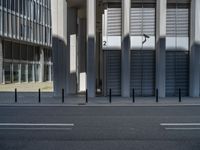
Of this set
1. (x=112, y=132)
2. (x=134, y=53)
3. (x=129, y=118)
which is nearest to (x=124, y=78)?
(x=134, y=53)

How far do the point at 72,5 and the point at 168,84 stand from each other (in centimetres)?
1040

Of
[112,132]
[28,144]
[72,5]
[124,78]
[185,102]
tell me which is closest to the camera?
[28,144]

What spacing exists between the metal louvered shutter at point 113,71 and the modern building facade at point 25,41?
22324 millimetres

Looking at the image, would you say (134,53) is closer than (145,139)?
No

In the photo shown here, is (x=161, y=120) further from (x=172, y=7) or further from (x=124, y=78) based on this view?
(x=172, y=7)

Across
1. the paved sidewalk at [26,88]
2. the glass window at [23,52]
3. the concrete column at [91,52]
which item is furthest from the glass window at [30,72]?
the concrete column at [91,52]

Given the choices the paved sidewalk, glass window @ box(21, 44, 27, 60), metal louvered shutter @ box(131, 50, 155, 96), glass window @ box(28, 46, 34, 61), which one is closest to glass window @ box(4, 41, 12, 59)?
glass window @ box(21, 44, 27, 60)

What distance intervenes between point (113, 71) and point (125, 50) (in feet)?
6.50

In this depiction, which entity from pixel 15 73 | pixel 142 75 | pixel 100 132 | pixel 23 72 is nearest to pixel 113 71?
pixel 142 75

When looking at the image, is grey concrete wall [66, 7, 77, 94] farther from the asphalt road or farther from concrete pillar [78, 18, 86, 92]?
the asphalt road

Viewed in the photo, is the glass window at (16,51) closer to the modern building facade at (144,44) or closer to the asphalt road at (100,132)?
the modern building facade at (144,44)

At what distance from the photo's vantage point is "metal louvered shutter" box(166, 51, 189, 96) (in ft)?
83.3

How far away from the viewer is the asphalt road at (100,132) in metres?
8.89

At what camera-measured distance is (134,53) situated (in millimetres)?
25641
